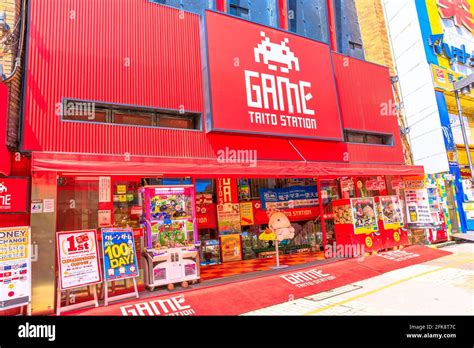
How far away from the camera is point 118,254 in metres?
7.15

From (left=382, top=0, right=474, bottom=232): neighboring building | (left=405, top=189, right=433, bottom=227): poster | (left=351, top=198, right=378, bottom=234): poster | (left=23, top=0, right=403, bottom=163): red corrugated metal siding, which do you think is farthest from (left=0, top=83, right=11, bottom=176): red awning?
(left=382, top=0, right=474, bottom=232): neighboring building

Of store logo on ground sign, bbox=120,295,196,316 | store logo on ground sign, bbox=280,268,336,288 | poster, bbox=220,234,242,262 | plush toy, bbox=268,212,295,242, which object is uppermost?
plush toy, bbox=268,212,295,242

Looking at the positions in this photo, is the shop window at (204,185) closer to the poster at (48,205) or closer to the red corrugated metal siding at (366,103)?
the poster at (48,205)

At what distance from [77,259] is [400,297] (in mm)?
7120

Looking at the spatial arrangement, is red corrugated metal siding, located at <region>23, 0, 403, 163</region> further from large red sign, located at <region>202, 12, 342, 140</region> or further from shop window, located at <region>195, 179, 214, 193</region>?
shop window, located at <region>195, 179, 214, 193</region>

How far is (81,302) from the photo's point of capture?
674 centimetres

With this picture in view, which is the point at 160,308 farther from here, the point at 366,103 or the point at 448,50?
the point at 448,50

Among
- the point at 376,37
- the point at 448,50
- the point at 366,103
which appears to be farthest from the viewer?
the point at 376,37

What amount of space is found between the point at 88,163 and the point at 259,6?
42.4 ft

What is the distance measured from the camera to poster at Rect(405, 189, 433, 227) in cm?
1348

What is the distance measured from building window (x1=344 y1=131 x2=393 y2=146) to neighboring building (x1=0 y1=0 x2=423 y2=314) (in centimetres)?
7

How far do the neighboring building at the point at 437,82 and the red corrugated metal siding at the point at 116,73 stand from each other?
11.4 metres

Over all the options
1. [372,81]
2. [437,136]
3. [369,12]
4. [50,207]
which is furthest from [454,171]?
[50,207]

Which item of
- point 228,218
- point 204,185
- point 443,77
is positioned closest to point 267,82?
point 204,185
